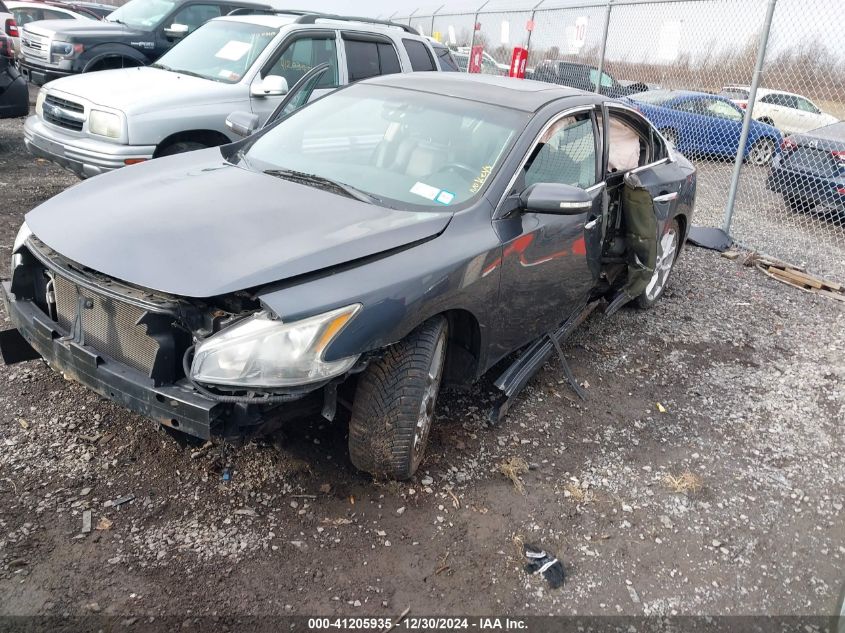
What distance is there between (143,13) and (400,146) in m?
8.52

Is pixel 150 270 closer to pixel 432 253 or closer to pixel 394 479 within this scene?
pixel 432 253

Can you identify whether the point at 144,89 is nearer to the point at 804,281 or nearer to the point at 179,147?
the point at 179,147

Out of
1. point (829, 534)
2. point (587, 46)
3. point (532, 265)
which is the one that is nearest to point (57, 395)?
point (532, 265)

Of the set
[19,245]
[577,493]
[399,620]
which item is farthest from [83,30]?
[399,620]

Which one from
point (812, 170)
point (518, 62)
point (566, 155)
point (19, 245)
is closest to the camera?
point (19, 245)

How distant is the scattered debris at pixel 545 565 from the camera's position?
2.74m

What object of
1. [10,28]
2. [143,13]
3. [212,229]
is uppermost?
[143,13]

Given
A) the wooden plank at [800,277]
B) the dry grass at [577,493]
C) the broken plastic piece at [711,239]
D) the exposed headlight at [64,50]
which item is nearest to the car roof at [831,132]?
the broken plastic piece at [711,239]

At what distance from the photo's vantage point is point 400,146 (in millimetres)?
3625

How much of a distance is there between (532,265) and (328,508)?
158 centimetres

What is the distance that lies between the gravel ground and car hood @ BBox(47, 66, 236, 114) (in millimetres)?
3027

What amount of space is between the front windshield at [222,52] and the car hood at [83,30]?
2.91 meters

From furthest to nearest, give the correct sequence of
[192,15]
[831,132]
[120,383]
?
[192,15], [831,132], [120,383]

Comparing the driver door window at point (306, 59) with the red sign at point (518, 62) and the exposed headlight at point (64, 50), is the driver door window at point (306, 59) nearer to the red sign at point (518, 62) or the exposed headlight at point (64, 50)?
the exposed headlight at point (64, 50)
